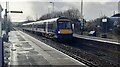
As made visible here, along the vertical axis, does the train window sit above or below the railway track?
above

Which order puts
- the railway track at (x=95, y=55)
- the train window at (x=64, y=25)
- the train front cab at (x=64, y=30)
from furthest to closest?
the train window at (x=64, y=25) < the train front cab at (x=64, y=30) < the railway track at (x=95, y=55)

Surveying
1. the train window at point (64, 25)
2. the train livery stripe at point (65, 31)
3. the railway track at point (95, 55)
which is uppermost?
the train window at point (64, 25)

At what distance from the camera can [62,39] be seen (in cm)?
3769

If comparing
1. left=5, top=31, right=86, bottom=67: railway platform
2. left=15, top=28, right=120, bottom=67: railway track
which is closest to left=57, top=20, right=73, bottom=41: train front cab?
left=15, top=28, right=120, bottom=67: railway track

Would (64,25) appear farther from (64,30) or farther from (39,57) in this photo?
(39,57)

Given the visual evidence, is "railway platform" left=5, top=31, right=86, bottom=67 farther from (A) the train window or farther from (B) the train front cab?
(A) the train window

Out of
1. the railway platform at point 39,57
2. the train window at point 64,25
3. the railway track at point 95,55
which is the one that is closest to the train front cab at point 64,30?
the train window at point 64,25

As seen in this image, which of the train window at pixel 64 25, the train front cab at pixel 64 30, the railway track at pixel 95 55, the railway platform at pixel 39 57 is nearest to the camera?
the railway platform at pixel 39 57

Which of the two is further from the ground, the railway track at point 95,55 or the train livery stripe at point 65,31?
the train livery stripe at point 65,31

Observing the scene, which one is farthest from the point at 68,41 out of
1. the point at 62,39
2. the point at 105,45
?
the point at 105,45

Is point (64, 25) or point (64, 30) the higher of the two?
point (64, 25)

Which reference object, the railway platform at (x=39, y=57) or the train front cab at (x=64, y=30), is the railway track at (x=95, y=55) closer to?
the railway platform at (x=39, y=57)

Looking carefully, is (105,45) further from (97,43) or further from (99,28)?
(99,28)

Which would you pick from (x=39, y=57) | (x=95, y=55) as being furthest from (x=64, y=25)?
(x=39, y=57)
